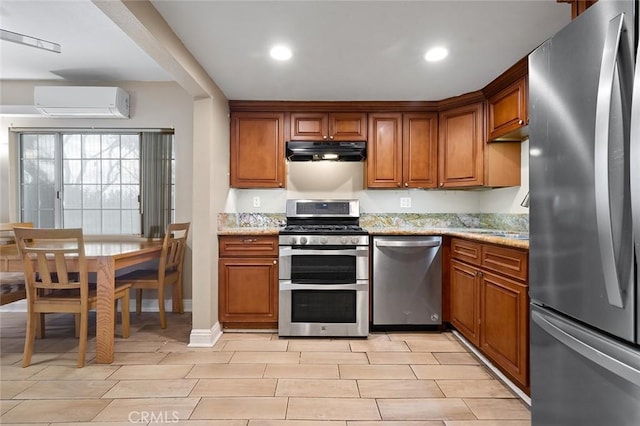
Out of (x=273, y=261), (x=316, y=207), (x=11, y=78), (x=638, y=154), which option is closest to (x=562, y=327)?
(x=638, y=154)

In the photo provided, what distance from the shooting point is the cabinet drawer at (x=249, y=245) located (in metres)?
3.12

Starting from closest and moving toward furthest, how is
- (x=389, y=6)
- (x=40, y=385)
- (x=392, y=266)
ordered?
(x=389, y=6), (x=40, y=385), (x=392, y=266)

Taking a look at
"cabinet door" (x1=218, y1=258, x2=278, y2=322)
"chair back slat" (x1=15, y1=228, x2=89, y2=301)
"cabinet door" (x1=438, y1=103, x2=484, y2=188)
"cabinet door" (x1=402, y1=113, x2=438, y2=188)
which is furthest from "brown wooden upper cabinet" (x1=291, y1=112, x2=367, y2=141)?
"chair back slat" (x1=15, y1=228, x2=89, y2=301)

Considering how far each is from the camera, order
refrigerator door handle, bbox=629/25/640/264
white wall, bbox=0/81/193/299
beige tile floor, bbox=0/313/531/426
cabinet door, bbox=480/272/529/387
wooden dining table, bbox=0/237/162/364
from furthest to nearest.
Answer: white wall, bbox=0/81/193/299, wooden dining table, bbox=0/237/162/364, cabinet door, bbox=480/272/529/387, beige tile floor, bbox=0/313/531/426, refrigerator door handle, bbox=629/25/640/264

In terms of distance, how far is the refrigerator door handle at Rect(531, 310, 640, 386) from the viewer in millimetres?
900

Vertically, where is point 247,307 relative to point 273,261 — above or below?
below

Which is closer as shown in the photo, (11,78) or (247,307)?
(247,307)

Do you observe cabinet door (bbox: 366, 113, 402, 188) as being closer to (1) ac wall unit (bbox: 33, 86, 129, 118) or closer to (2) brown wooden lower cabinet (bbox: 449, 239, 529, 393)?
(2) brown wooden lower cabinet (bbox: 449, 239, 529, 393)

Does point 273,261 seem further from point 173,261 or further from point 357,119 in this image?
point 357,119

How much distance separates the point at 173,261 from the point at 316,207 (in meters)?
1.56

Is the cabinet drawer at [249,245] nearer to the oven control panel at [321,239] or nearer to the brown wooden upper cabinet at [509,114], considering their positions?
the oven control panel at [321,239]

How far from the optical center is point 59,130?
371 cm

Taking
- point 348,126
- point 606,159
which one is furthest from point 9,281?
point 606,159

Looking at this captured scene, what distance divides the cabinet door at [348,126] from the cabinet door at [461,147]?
80 cm
